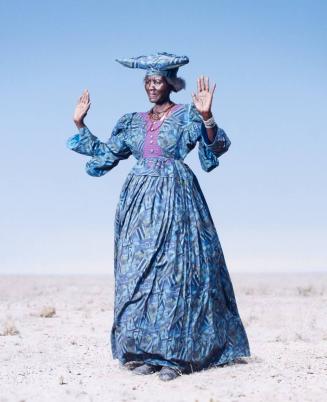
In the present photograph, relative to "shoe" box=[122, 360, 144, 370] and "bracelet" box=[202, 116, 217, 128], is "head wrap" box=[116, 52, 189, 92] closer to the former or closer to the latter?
"bracelet" box=[202, 116, 217, 128]

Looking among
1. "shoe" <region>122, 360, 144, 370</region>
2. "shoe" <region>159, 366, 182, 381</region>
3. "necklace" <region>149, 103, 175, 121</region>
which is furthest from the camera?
"necklace" <region>149, 103, 175, 121</region>

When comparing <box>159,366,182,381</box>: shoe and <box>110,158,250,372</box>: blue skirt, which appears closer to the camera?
<box>159,366,182,381</box>: shoe

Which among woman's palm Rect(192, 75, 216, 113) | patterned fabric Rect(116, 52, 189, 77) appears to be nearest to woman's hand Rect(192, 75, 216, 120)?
woman's palm Rect(192, 75, 216, 113)

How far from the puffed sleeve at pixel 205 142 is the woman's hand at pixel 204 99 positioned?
0.24 metres

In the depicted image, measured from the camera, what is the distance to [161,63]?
30.3 ft

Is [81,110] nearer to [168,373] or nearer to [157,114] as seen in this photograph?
[157,114]

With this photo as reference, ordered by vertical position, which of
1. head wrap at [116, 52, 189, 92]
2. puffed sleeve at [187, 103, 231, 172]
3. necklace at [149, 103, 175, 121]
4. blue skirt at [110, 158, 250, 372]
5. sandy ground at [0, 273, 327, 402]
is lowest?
sandy ground at [0, 273, 327, 402]

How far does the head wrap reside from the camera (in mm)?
9242

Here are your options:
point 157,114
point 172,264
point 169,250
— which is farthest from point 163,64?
point 172,264

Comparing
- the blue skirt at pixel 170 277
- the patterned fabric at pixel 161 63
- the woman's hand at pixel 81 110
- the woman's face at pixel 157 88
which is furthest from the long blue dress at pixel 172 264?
the woman's hand at pixel 81 110

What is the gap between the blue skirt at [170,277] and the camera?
8758mm

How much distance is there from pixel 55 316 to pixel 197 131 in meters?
8.44

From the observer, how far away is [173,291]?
8758 millimetres

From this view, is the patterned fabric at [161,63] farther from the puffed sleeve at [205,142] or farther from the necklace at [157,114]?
the puffed sleeve at [205,142]
